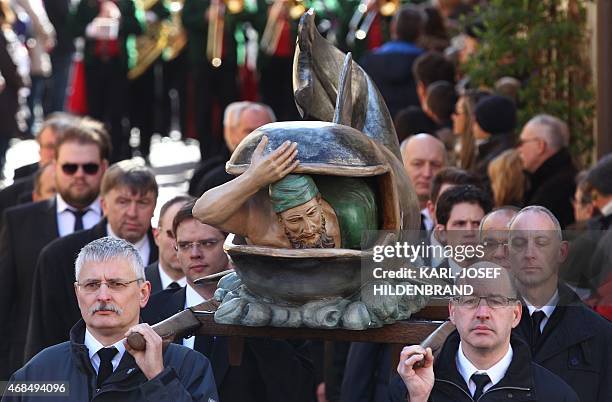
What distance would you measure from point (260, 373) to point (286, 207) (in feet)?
5.24

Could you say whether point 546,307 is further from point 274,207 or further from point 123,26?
point 123,26

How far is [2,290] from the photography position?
9742 mm

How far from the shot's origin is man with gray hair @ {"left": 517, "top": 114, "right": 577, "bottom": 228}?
1119 centimetres

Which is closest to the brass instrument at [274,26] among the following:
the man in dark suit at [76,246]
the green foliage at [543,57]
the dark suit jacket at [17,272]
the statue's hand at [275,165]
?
the green foliage at [543,57]

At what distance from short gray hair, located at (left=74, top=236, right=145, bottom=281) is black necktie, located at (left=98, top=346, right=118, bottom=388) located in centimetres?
29

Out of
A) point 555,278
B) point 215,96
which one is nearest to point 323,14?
point 215,96

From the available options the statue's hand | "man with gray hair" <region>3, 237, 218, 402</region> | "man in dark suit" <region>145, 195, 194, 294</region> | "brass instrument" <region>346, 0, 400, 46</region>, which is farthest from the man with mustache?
"brass instrument" <region>346, 0, 400, 46</region>

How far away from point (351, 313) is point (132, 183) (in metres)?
3.45

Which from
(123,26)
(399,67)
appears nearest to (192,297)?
(399,67)

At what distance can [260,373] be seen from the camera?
734cm

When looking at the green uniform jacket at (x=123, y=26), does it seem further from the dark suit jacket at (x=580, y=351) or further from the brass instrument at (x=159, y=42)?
the dark suit jacket at (x=580, y=351)

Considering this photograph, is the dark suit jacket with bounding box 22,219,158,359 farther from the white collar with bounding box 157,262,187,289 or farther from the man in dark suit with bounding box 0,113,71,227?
the man in dark suit with bounding box 0,113,71,227

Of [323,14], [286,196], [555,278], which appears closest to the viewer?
[286,196]

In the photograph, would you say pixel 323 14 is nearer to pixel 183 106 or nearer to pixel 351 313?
pixel 183 106
